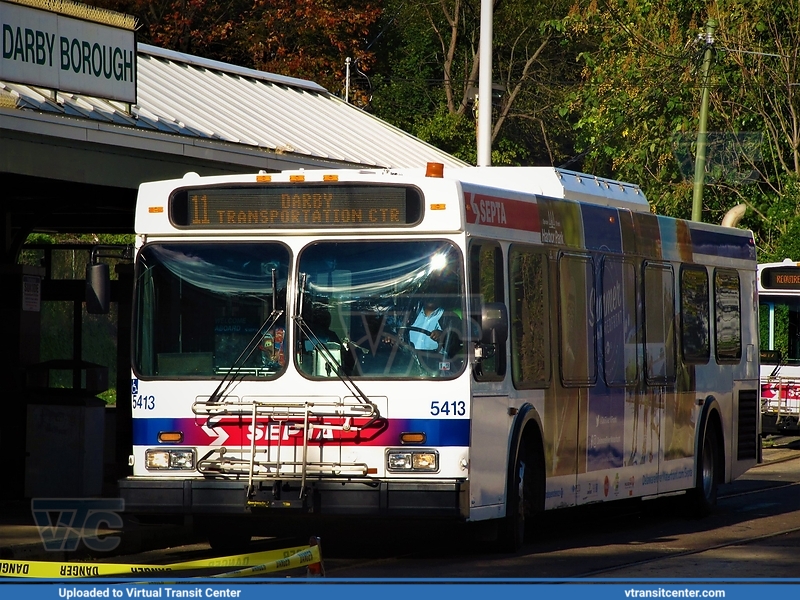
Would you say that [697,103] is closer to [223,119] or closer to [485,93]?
[485,93]

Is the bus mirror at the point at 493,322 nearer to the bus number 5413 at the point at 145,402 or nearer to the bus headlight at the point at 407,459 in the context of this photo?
the bus headlight at the point at 407,459

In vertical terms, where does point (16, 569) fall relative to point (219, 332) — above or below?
below

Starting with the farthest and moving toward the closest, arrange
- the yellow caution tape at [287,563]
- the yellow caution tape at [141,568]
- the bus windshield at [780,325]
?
the bus windshield at [780,325], the yellow caution tape at [141,568], the yellow caution tape at [287,563]

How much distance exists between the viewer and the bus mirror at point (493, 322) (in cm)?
1028

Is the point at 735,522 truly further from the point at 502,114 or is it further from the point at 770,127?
the point at 502,114

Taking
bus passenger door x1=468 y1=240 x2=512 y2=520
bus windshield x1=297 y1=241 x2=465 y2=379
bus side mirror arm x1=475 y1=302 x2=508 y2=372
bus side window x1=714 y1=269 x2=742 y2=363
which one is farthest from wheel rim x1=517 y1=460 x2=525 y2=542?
bus side window x1=714 y1=269 x2=742 y2=363

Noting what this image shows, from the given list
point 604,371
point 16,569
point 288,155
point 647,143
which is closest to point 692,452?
point 604,371

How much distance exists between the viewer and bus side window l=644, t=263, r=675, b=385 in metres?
13.8

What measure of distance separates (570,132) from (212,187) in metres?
40.5

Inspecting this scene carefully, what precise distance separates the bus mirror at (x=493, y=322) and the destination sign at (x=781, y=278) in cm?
1619

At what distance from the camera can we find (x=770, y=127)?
36000mm

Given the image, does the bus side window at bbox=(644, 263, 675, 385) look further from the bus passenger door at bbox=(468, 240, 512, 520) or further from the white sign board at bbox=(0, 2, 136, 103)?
the white sign board at bbox=(0, 2, 136, 103)

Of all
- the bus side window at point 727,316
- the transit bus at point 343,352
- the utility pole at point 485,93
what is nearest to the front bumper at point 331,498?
the transit bus at point 343,352

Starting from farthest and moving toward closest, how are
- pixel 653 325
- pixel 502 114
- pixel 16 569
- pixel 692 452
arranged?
pixel 502 114, pixel 692 452, pixel 653 325, pixel 16 569
